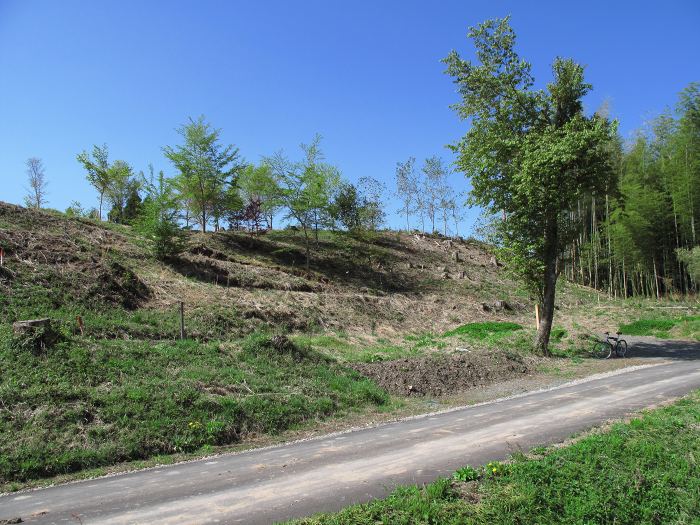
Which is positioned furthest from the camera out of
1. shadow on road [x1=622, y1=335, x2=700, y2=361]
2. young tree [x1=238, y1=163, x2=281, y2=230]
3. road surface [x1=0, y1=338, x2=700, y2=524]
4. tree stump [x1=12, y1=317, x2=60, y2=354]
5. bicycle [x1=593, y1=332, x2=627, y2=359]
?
young tree [x1=238, y1=163, x2=281, y2=230]

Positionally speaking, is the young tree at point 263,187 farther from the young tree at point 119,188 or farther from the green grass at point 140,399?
the green grass at point 140,399

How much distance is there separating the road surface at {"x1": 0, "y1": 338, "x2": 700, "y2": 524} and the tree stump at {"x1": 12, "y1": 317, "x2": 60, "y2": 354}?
4.53 metres

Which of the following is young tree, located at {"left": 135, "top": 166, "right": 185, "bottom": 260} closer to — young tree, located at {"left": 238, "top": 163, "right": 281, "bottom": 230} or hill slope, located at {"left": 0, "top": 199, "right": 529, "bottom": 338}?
hill slope, located at {"left": 0, "top": 199, "right": 529, "bottom": 338}

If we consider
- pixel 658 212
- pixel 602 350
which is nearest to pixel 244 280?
pixel 602 350

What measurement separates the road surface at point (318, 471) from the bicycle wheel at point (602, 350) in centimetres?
814

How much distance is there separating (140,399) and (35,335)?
3105 millimetres

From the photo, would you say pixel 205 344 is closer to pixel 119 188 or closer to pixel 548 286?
pixel 548 286

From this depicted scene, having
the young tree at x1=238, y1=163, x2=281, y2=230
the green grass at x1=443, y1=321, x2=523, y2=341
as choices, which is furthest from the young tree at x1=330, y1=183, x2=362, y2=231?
the green grass at x1=443, y1=321, x2=523, y2=341

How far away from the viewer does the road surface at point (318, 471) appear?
5.68 meters

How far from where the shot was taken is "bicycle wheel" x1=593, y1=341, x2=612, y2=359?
62.7 feet

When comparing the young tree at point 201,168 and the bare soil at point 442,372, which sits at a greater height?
the young tree at point 201,168

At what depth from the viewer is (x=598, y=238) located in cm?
3788

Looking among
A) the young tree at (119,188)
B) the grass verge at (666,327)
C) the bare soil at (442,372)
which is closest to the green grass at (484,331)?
the bare soil at (442,372)

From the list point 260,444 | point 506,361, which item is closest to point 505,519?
point 260,444
